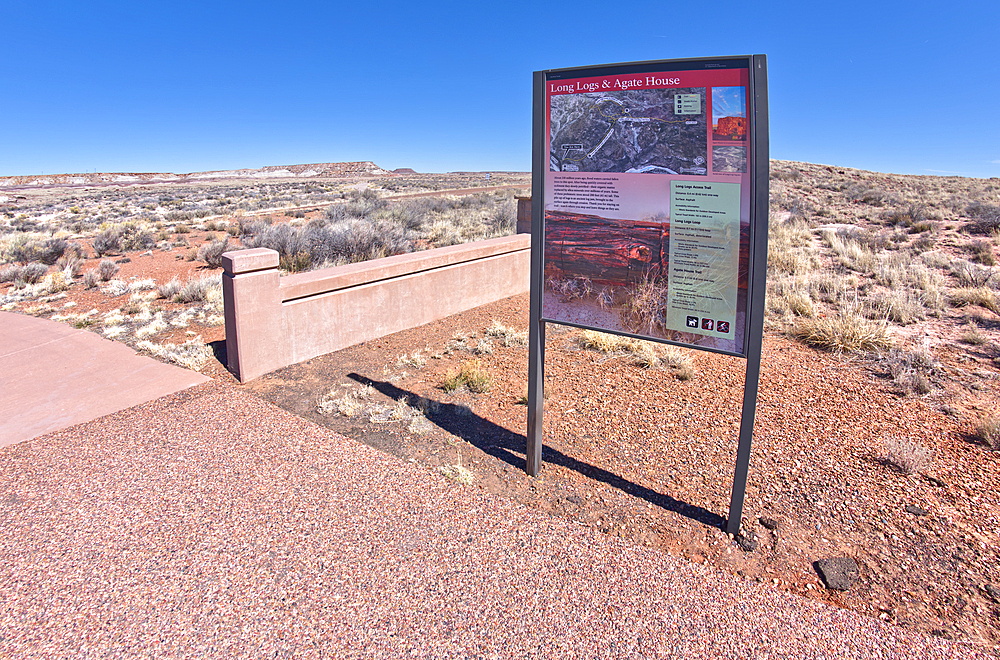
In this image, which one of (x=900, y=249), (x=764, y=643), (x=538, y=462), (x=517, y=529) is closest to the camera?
(x=764, y=643)

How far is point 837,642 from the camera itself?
244 cm

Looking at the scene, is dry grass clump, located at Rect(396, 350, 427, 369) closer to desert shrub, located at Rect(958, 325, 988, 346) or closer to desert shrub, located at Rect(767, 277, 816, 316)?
desert shrub, located at Rect(767, 277, 816, 316)

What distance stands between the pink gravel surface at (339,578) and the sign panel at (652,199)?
1.28 metres

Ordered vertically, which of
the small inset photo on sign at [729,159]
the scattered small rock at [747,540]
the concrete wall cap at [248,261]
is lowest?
the scattered small rock at [747,540]

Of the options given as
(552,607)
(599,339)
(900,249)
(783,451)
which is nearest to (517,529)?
(552,607)

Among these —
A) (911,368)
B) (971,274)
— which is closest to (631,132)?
(911,368)

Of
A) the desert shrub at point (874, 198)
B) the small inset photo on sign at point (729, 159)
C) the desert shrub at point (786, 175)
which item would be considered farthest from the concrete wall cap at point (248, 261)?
the desert shrub at point (786, 175)

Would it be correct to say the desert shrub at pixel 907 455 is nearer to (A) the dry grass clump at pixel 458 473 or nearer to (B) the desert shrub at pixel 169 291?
(A) the dry grass clump at pixel 458 473

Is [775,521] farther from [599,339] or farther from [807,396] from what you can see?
[599,339]

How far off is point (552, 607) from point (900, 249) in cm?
1564

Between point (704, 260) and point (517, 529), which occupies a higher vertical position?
point (704, 260)

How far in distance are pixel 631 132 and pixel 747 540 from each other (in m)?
2.33

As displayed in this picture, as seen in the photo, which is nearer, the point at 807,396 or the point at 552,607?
the point at 552,607

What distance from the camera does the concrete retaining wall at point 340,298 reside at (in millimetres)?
5406
